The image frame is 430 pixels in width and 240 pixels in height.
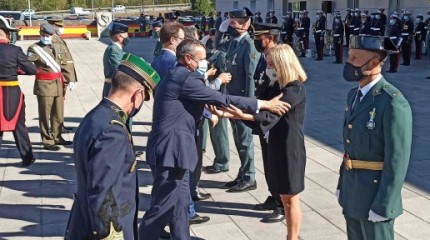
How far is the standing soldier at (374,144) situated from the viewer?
3.35 meters

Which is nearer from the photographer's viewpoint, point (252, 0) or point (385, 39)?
point (385, 39)

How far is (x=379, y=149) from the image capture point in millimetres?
3480

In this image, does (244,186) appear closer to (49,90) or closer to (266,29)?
(266,29)

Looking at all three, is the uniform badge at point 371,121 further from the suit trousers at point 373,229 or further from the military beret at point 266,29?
the military beret at point 266,29

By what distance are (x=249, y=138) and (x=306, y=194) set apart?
964 millimetres

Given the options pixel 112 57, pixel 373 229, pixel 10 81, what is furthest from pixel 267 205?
pixel 10 81

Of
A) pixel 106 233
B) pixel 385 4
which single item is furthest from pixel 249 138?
pixel 385 4

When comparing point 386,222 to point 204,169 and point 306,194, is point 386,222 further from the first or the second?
point 204,169

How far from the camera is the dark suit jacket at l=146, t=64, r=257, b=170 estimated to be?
4320mm

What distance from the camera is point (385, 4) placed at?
86.0 ft

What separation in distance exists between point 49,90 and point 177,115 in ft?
16.4

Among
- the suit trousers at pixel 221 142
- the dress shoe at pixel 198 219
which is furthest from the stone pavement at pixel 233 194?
the suit trousers at pixel 221 142

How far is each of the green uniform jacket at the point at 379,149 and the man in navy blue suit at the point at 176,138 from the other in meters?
1.05

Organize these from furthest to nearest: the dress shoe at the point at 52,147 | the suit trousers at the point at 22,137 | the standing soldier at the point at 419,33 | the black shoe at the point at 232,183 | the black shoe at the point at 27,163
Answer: the standing soldier at the point at 419,33 < the dress shoe at the point at 52,147 < the black shoe at the point at 27,163 < the suit trousers at the point at 22,137 < the black shoe at the point at 232,183
